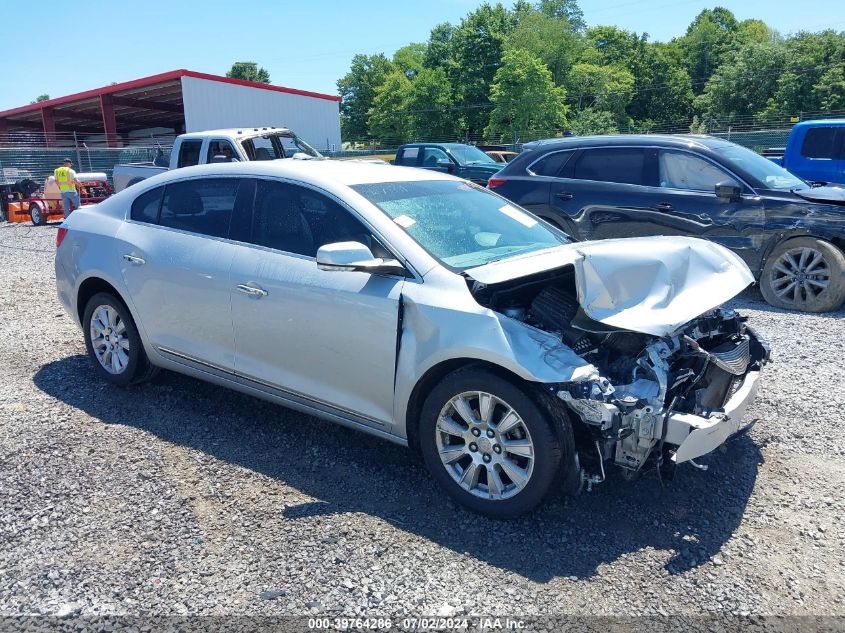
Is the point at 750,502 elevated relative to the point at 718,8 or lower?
lower

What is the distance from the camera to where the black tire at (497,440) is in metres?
2.96

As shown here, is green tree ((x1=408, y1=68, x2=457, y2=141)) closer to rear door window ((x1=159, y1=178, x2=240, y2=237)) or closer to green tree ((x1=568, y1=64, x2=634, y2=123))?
green tree ((x1=568, y1=64, x2=634, y2=123))

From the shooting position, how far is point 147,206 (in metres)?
4.73

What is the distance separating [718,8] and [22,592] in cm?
11310

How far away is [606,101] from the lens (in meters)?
63.7

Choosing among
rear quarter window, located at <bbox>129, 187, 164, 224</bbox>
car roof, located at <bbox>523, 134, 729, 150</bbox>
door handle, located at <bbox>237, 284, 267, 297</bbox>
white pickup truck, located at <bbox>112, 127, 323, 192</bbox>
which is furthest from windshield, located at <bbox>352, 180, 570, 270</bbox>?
white pickup truck, located at <bbox>112, 127, 323, 192</bbox>

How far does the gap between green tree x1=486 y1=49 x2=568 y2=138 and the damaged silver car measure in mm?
47487

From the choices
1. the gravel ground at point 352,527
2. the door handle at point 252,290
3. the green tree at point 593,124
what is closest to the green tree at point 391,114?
the green tree at point 593,124

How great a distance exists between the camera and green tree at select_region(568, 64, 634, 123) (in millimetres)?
63688

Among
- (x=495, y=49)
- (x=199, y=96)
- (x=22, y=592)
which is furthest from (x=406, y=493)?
(x=495, y=49)

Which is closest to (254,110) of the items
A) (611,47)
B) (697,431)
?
(697,431)

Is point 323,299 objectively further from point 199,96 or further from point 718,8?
point 718,8

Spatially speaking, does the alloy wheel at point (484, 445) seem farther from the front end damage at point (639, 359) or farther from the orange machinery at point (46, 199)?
the orange machinery at point (46, 199)

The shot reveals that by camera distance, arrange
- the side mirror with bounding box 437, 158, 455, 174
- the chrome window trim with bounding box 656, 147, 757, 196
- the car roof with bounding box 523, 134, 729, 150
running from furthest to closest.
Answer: the side mirror with bounding box 437, 158, 455, 174
the car roof with bounding box 523, 134, 729, 150
the chrome window trim with bounding box 656, 147, 757, 196
